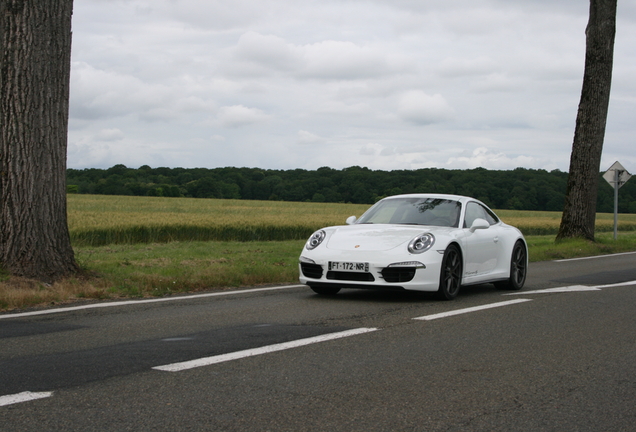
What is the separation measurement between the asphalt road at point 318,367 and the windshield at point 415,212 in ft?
5.45

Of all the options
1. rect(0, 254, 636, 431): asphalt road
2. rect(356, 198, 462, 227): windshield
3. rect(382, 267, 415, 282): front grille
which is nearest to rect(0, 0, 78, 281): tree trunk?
rect(0, 254, 636, 431): asphalt road

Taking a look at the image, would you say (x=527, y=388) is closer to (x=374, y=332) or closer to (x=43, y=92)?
(x=374, y=332)

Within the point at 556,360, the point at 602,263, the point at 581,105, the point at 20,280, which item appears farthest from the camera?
the point at 581,105

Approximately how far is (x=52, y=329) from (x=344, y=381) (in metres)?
2.99

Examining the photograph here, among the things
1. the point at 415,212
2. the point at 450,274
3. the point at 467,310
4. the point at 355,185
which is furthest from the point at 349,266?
the point at 355,185

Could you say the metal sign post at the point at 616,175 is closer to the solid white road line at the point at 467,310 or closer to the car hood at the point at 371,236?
the solid white road line at the point at 467,310

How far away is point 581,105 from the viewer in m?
20.8

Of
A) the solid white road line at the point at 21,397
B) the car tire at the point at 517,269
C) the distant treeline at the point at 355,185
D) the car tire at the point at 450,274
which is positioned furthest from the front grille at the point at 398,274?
the distant treeline at the point at 355,185

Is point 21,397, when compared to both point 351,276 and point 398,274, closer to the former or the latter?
point 351,276

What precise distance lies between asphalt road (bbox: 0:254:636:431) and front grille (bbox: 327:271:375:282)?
35 centimetres

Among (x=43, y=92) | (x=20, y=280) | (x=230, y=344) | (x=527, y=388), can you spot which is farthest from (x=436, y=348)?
(x=43, y=92)

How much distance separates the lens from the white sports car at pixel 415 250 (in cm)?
844

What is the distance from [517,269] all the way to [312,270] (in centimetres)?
353

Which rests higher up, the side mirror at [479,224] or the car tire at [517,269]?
the side mirror at [479,224]
